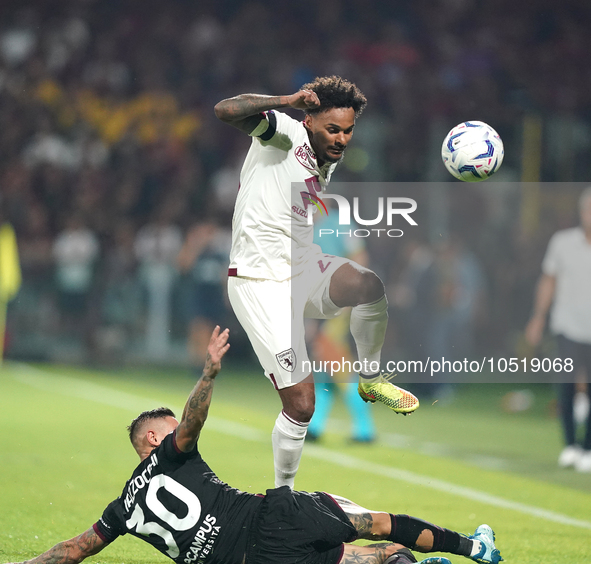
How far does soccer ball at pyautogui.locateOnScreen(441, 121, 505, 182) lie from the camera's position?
5609 millimetres

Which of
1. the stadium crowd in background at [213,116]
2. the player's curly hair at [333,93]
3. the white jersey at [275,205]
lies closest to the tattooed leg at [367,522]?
the white jersey at [275,205]

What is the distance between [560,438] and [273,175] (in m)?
5.73

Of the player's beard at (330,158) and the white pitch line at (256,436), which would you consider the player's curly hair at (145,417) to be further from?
the white pitch line at (256,436)

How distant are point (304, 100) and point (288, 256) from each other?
935 mm

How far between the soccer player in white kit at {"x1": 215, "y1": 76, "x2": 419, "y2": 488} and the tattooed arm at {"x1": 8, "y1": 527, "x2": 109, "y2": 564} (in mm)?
1226

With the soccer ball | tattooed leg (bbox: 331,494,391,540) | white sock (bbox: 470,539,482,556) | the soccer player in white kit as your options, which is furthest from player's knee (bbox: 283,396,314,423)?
the soccer ball

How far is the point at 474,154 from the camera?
5598 mm

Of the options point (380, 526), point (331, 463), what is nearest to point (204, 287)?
point (331, 463)

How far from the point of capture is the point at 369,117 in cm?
1642

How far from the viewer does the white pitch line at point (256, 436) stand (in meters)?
6.66

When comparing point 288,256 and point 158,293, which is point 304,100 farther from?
point 158,293

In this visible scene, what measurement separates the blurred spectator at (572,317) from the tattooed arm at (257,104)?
4221 millimetres

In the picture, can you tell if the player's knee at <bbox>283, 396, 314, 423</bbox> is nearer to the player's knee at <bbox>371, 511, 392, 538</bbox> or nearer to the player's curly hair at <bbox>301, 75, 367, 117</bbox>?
the player's knee at <bbox>371, 511, 392, 538</bbox>

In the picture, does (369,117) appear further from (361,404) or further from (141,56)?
(361,404)
